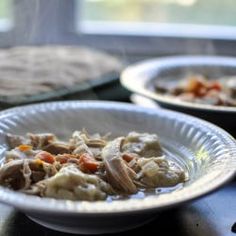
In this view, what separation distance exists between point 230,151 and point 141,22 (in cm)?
109

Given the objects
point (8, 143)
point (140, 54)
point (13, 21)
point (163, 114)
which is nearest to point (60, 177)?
point (8, 143)

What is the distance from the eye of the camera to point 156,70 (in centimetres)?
150

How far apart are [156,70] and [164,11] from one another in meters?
0.45

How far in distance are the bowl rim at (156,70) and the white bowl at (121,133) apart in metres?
0.09

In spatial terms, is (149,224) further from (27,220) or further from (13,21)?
(13,21)

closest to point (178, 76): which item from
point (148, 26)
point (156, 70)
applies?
point (156, 70)

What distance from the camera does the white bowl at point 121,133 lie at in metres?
0.68

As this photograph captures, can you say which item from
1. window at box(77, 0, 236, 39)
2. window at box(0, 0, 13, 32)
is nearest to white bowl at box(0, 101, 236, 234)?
window at box(0, 0, 13, 32)

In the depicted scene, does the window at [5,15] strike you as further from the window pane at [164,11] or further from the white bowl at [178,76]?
the white bowl at [178,76]

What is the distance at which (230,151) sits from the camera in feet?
2.84

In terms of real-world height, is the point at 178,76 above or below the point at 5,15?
below

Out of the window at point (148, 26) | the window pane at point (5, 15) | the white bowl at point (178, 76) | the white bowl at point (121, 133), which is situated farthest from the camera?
the window at point (148, 26)

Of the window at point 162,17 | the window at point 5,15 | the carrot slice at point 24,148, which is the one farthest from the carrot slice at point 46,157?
the window at point 162,17

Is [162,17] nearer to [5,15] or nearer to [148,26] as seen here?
[148,26]
